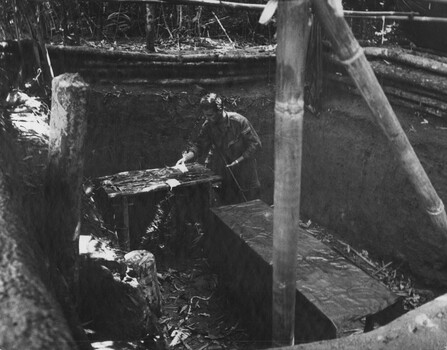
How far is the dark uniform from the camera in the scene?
6371 millimetres

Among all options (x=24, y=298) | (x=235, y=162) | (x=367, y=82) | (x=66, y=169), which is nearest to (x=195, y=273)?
(x=235, y=162)

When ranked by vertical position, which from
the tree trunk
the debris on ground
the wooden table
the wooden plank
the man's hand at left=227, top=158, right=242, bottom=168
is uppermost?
the tree trunk

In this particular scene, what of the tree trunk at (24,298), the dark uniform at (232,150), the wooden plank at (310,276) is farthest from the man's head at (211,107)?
the tree trunk at (24,298)

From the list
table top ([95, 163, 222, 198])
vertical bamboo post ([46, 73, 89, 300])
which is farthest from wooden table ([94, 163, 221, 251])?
vertical bamboo post ([46, 73, 89, 300])

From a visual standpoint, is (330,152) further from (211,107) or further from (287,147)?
(287,147)

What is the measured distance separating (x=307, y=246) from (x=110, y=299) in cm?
209

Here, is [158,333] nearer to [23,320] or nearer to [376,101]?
[23,320]

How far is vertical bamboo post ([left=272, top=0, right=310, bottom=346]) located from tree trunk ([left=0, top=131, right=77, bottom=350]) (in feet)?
4.38

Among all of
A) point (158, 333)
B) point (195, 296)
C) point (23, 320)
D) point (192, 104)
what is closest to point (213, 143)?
point (192, 104)

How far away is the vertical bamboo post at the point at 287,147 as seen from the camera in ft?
8.38

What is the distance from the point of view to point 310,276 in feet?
14.9

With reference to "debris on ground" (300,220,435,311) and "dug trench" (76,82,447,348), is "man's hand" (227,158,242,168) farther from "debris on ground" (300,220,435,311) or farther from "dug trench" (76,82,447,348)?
"debris on ground" (300,220,435,311)

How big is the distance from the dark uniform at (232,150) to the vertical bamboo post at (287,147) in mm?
3336

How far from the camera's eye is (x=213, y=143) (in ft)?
21.7
